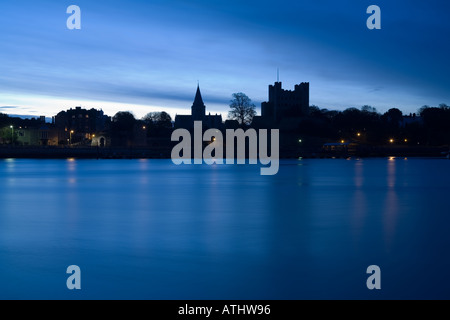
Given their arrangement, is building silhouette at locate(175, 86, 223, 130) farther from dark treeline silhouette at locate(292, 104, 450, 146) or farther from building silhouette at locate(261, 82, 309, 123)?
dark treeline silhouette at locate(292, 104, 450, 146)

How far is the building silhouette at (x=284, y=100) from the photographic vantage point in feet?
447

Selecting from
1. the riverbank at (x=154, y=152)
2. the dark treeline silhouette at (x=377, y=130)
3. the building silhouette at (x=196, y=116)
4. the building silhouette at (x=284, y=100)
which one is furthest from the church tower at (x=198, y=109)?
the riverbank at (x=154, y=152)

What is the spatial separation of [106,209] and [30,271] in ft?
40.6

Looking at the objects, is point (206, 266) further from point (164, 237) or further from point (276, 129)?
point (276, 129)

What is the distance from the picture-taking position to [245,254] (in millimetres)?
13125

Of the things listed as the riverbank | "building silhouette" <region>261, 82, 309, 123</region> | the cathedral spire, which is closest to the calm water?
the riverbank

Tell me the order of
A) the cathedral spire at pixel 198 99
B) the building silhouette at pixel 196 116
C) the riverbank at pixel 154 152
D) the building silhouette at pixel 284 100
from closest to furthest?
the riverbank at pixel 154 152
the building silhouette at pixel 284 100
the building silhouette at pixel 196 116
the cathedral spire at pixel 198 99

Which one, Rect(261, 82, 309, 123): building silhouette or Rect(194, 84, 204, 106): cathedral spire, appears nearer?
Rect(261, 82, 309, 123): building silhouette

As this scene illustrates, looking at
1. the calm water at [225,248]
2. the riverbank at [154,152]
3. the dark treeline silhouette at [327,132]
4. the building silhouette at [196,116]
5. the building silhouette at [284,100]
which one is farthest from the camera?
the building silhouette at [196,116]

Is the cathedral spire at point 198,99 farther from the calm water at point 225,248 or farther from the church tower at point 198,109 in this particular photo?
the calm water at point 225,248

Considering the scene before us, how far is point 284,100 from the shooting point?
450 feet

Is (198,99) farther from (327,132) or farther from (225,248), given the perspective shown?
(225,248)

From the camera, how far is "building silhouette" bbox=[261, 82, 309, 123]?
13625 cm
